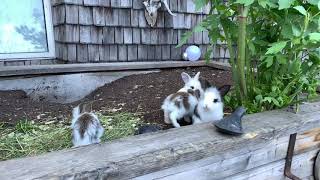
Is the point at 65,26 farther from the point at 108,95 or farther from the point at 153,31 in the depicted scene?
the point at 108,95

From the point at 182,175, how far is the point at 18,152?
0.78 m

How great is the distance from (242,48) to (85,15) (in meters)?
2.62

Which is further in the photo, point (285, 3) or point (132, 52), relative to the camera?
point (132, 52)

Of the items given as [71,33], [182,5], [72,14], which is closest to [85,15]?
[72,14]

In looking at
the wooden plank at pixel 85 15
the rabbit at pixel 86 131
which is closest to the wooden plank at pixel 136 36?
the wooden plank at pixel 85 15

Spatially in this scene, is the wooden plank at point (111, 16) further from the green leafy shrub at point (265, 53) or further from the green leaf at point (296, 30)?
the green leaf at point (296, 30)

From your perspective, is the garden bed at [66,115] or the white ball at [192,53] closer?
the garden bed at [66,115]

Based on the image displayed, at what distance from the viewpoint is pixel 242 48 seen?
1.68 metres

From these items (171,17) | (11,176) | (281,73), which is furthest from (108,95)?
(171,17)

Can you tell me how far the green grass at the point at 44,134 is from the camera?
153 centimetres

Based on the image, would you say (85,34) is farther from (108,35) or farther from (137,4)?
(137,4)

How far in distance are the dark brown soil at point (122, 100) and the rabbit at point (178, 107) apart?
0.41 feet

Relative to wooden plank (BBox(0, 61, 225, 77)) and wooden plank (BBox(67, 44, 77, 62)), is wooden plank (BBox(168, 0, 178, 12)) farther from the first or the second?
wooden plank (BBox(67, 44, 77, 62))

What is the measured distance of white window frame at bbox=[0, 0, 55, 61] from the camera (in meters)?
3.85
